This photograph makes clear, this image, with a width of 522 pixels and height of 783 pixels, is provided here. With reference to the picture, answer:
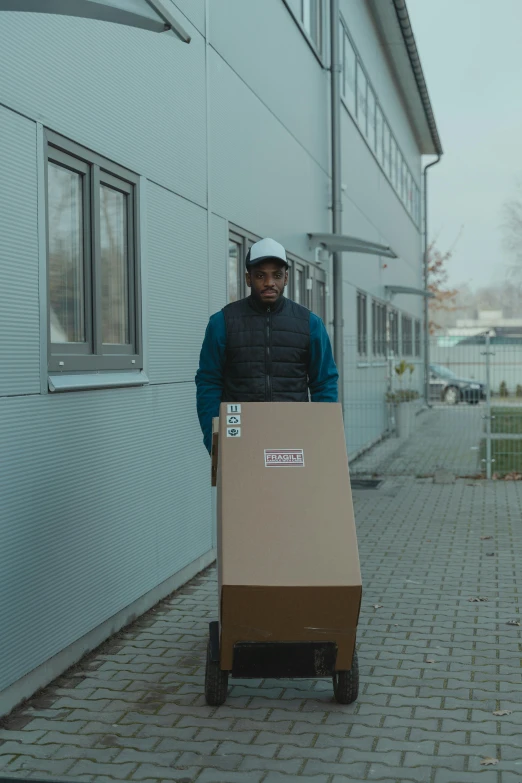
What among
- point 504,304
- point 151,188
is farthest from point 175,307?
point 504,304

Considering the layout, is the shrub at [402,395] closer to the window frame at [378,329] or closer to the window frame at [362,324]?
the window frame at [378,329]

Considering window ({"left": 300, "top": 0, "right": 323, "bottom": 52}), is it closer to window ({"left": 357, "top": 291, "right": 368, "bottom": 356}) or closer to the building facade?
the building facade

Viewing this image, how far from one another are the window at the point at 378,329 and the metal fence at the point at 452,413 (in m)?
0.53

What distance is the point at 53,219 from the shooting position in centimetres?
514

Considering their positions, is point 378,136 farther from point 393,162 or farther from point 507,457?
point 507,457

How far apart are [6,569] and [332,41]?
448 inches

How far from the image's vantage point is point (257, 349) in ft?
15.8

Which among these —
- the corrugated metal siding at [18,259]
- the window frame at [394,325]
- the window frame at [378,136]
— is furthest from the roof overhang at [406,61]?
the corrugated metal siding at [18,259]

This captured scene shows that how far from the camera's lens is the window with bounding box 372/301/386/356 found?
1962 centimetres

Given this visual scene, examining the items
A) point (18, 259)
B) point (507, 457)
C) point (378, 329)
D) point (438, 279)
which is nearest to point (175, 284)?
point (18, 259)

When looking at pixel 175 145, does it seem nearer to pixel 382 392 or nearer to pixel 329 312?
pixel 329 312

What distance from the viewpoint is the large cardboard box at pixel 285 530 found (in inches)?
167

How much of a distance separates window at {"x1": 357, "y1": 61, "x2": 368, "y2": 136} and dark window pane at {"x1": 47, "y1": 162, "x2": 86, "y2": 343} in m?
13.1

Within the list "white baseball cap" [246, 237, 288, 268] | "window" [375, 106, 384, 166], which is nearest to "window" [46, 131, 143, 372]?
"white baseball cap" [246, 237, 288, 268]
